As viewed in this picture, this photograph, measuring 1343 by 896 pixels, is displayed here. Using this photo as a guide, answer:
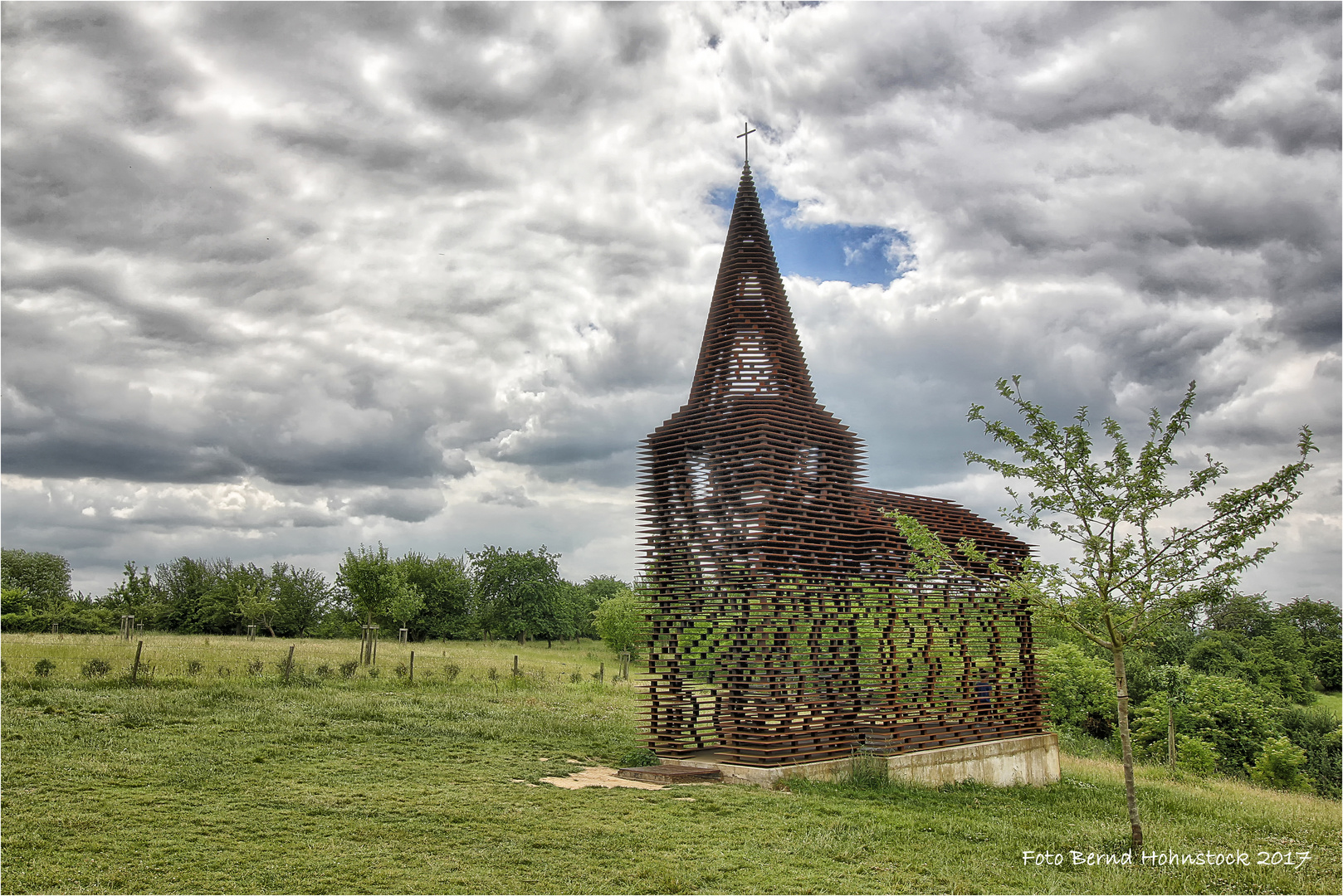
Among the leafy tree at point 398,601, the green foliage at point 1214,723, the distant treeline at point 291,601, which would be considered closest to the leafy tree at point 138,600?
the distant treeline at point 291,601

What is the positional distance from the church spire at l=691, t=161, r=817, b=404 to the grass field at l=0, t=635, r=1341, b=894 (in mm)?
7017

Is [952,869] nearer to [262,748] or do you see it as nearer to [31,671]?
[262,748]

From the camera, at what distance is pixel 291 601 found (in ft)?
190

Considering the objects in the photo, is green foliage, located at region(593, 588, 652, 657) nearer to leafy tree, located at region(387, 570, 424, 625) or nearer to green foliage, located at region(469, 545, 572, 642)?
leafy tree, located at region(387, 570, 424, 625)

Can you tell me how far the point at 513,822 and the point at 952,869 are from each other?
5.00 metres

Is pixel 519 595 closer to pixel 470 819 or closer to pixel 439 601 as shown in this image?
pixel 439 601

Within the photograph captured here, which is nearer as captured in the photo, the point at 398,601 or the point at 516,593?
the point at 398,601

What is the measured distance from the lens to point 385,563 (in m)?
32.9

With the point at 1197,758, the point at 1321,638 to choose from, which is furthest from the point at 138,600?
the point at 1321,638

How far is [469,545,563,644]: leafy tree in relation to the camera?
63.9 metres

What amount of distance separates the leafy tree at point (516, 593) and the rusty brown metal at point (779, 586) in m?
50.3

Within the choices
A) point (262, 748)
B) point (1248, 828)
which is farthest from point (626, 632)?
point (1248, 828)

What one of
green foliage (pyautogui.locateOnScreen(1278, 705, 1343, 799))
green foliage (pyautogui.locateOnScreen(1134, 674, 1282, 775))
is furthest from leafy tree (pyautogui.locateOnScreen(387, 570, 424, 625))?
green foliage (pyautogui.locateOnScreen(1278, 705, 1343, 799))

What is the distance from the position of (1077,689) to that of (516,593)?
40.8m
